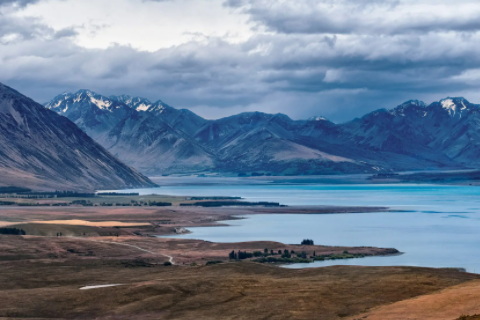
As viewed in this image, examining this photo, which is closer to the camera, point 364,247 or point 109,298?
point 109,298

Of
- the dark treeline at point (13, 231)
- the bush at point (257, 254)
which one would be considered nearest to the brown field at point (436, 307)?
the bush at point (257, 254)

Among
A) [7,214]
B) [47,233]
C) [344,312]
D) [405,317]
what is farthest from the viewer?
[7,214]

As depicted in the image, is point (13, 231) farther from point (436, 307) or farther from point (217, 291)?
point (436, 307)

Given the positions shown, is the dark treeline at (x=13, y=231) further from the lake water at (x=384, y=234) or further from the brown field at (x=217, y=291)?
the brown field at (x=217, y=291)

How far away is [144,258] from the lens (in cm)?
11638

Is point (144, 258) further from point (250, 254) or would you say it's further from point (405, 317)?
point (405, 317)

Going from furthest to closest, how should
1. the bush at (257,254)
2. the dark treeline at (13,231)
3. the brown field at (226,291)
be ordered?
the dark treeline at (13,231) → the bush at (257,254) → the brown field at (226,291)

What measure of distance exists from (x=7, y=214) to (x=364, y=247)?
103 m

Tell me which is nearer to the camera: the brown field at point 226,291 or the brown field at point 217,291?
the brown field at point 226,291

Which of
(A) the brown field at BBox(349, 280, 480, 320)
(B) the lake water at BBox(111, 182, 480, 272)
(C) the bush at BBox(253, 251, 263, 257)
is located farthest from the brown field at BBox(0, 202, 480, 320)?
(B) the lake water at BBox(111, 182, 480, 272)

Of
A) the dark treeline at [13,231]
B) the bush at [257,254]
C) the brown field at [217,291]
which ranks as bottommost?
the brown field at [217,291]

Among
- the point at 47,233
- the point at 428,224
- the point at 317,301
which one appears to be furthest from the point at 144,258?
the point at 428,224

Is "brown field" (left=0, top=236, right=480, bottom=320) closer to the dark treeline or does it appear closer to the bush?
the bush

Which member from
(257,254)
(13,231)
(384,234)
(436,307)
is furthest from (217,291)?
(384,234)
